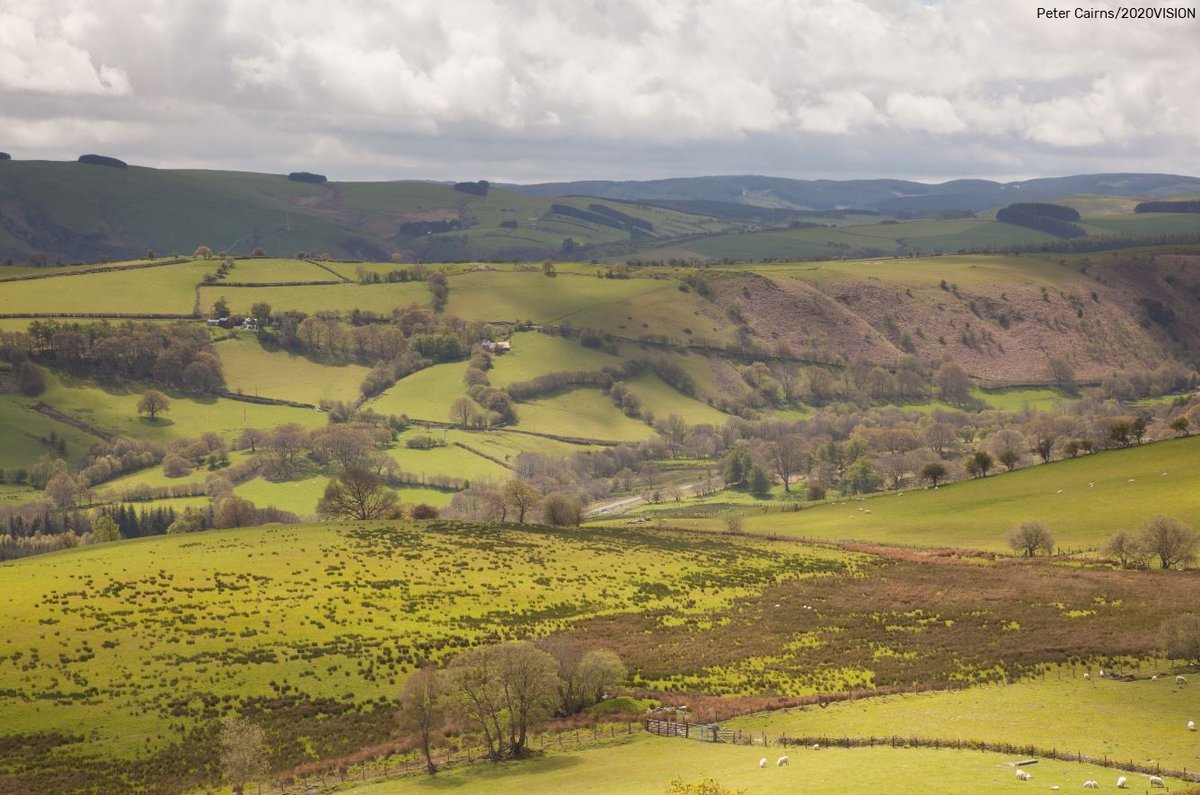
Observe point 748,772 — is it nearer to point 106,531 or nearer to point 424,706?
point 424,706

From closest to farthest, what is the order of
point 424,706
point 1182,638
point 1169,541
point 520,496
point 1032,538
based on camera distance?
point 424,706, point 1182,638, point 1169,541, point 1032,538, point 520,496

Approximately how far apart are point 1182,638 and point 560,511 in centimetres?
8680

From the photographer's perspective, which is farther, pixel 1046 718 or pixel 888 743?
pixel 1046 718

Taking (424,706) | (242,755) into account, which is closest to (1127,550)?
(424,706)

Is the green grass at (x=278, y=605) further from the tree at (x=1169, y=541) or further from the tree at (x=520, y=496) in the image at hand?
the tree at (x=1169, y=541)

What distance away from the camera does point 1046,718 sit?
6234 centimetres

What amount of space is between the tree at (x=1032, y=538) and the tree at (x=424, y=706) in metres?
80.6

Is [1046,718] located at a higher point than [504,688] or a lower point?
lower

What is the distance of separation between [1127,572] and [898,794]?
71.1 m

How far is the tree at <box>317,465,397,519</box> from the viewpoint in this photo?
142m

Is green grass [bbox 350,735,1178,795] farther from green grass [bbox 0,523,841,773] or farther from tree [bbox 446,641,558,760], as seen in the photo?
green grass [bbox 0,523,841,773]

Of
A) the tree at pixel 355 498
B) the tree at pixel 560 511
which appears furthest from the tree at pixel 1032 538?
the tree at pixel 355 498

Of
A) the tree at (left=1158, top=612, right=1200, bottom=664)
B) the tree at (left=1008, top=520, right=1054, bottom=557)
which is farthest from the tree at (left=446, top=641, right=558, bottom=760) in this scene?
the tree at (left=1008, top=520, right=1054, bottom=557)

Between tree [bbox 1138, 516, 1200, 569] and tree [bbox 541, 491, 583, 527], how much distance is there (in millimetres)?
69678
